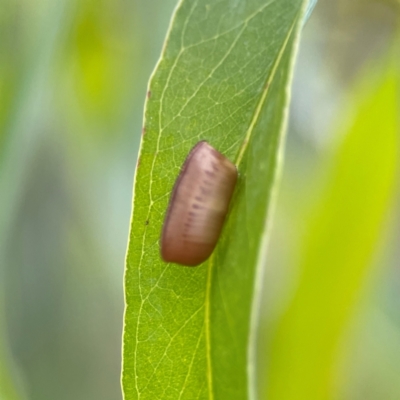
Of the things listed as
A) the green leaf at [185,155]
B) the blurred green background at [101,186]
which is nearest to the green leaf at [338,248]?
the blurred green background at [101,186]

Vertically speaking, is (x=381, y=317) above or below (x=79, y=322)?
above

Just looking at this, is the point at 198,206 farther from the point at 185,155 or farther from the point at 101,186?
the point at 101,186

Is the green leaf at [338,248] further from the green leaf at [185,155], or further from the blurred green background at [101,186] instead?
the green leaf at [185,155]

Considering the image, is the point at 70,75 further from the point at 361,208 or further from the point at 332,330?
the point at 332,330

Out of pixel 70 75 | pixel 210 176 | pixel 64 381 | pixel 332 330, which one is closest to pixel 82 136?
pixel 70 75

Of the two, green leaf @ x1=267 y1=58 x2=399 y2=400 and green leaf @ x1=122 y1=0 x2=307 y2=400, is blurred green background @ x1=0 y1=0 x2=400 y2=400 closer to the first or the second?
green leaf @ x1=267 y1=58 x2=399 y2=400

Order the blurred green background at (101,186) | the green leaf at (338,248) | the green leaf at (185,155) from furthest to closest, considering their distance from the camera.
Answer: the blurred green background at (101,186) < the green leaf at (338,248) < the green leaf at (185,155)
